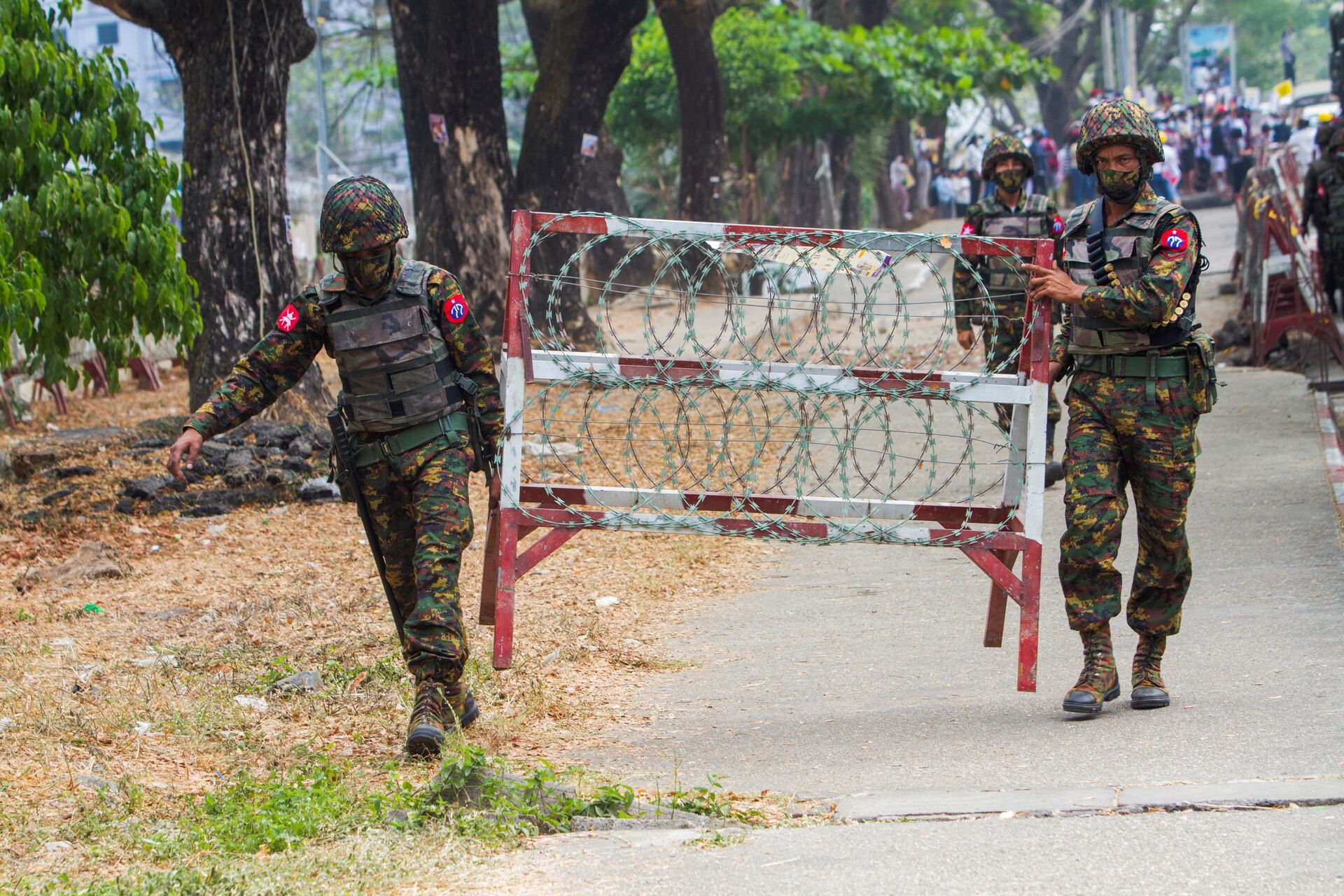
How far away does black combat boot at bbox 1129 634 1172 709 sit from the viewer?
16.6 feet

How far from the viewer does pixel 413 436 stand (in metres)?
4.86

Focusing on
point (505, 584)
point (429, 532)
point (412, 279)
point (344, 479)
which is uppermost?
point (412, 279)

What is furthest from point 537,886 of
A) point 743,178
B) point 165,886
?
point 743,178

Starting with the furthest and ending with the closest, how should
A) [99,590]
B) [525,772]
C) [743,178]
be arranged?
1. [743,178]
2. [99,590]
3. [525,772]

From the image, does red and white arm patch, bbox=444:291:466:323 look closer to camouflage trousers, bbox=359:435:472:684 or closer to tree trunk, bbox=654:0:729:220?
camouflage trousers, bbox=359:435:472:684

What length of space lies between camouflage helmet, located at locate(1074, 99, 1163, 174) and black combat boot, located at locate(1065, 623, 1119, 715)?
1492 mm

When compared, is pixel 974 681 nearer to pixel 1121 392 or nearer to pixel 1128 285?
pixel 1121 392

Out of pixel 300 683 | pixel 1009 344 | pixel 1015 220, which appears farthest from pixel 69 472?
pixel 1015 220

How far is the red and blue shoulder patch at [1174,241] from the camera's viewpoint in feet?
16.0

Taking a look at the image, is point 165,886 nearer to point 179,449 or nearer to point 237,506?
point 179,449

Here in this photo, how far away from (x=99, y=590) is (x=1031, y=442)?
4.58 m

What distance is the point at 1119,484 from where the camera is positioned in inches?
200

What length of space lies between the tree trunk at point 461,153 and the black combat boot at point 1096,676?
9.33 m

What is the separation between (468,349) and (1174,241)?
2.21 meters
